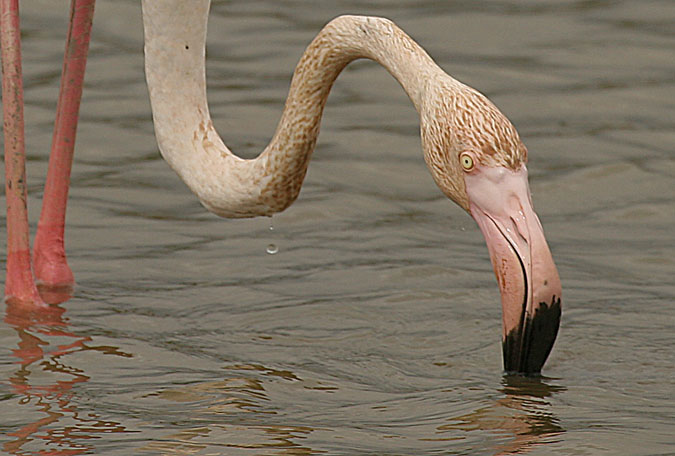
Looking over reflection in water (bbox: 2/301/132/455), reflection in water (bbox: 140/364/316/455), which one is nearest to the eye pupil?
reflection in water (bbox: 140/364/316/455)

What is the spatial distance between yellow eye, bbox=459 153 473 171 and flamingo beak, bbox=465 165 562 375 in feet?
0.07

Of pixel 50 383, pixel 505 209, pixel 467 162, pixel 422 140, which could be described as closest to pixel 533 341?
pixel 505 209

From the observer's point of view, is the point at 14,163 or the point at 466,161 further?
the point at 14,163

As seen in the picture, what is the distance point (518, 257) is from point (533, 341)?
30cm

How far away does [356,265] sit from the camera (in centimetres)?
669

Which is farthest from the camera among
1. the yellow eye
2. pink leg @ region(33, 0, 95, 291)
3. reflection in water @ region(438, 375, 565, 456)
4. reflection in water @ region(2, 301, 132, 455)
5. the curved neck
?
pink leg @ region(33, 0, 95, 291)

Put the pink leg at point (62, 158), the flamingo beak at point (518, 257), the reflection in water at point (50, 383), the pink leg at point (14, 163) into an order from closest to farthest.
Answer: the reflection in water at point (50, 383), the flamingo beak at point (518, 257), the pink leg at point (14, 163), the pink leg at point (62, 158)

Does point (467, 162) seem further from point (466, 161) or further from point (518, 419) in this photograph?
point (518, 419)

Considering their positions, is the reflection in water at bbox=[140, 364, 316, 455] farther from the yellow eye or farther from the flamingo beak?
the yellow eye

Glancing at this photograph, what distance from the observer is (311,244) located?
7008mm

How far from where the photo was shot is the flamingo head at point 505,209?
462 cm

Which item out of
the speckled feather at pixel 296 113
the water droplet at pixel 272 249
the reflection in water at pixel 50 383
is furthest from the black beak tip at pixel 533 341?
the water droplet at pixel 272 249

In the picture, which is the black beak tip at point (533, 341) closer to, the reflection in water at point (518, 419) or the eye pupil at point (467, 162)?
the reflection in water at point (518, 419)

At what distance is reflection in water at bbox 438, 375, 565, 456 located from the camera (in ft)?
14.4
